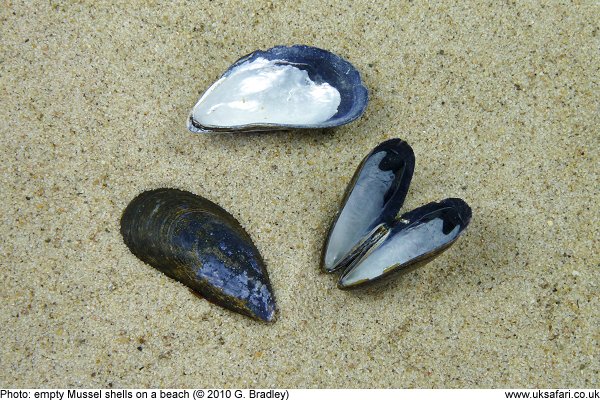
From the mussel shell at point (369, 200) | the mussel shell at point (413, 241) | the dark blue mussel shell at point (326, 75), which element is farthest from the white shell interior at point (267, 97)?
the mussel shell at point (413, 241)

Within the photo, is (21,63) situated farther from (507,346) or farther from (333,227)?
(507,346)

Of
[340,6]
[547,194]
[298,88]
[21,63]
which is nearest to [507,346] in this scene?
[547,194]

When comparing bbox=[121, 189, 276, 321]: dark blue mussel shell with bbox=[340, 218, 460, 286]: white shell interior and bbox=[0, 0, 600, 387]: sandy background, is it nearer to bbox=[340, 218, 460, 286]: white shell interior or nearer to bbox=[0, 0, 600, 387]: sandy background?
bbox=[0, 0, 600, 387]: sandy background

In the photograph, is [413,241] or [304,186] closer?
[413,241]

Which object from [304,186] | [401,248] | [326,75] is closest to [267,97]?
[326,75]

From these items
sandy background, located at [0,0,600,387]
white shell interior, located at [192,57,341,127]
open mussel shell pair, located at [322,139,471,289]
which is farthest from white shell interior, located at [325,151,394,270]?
white shell interior, located at [192,57,341,127]

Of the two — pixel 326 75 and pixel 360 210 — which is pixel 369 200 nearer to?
pixel 360 210

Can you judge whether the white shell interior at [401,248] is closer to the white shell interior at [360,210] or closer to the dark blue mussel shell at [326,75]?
the white shell interior at [360,210]
